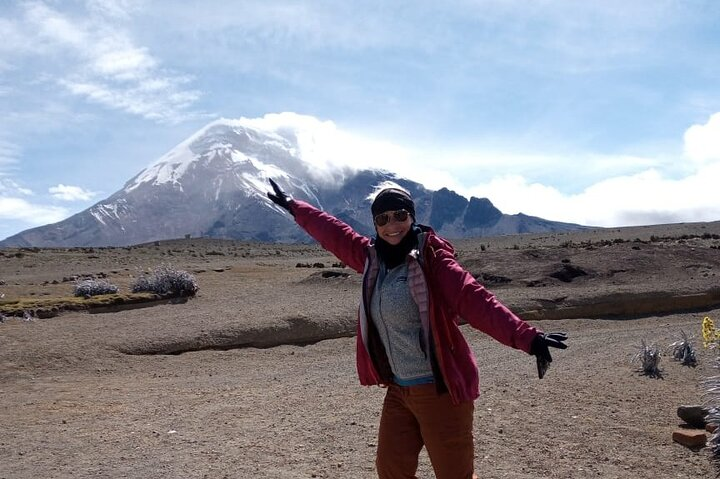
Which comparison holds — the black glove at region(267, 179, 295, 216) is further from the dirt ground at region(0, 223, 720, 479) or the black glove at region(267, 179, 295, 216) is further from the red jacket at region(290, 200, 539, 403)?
the dirt ground at region(0, 223, 720, 479)

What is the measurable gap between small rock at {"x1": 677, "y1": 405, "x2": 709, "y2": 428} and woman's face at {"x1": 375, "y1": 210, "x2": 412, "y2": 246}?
4116 mm

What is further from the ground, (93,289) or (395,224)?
(395,224)

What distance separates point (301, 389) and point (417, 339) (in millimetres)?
6025

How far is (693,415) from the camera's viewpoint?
21.1ft

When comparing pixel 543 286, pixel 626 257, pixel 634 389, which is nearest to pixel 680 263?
pixel 626 257

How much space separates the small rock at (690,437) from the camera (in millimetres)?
5891

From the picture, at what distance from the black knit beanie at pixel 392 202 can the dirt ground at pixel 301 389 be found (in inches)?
109

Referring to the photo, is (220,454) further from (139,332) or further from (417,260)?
(139,332)

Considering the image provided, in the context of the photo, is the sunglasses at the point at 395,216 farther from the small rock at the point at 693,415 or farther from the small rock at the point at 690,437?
the small rock at the point at 693,415

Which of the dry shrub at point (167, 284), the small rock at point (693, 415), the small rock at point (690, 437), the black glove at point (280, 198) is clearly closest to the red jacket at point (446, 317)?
the black glove at point (280, 198)

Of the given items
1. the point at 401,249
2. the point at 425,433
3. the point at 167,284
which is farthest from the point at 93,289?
the point at 425,433

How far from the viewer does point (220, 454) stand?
6301 millimetres

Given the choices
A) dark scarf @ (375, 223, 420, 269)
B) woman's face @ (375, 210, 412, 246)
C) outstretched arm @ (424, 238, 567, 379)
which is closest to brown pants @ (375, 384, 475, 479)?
outstretched arm @ (424, 238, 567, 379)

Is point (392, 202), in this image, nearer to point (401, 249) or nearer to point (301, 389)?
point (401, 249)
